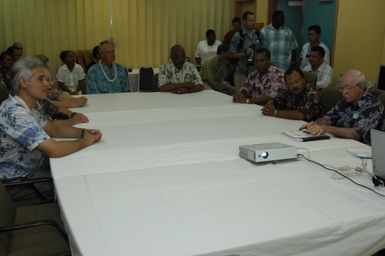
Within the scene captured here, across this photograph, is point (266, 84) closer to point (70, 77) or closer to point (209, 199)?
point (209, 199)

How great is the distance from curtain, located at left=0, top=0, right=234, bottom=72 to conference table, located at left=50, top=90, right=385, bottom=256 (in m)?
4.80

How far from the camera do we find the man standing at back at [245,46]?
6.13 meters

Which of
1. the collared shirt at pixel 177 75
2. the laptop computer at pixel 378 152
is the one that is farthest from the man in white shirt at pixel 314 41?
the laptop computer at pixel 378 152

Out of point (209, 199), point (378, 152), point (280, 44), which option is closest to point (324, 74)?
point (280, 44)

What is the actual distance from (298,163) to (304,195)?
1.38 feet

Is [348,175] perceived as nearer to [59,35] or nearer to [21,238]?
[21,238]

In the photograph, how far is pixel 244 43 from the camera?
6371 mm

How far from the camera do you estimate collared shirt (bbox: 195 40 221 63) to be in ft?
24.1

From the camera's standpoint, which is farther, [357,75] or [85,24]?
[85,24]

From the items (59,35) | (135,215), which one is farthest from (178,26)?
Result: (135,215)

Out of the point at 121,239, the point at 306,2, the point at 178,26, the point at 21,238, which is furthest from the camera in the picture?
the point at 178,26

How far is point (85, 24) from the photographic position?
22.9 feet

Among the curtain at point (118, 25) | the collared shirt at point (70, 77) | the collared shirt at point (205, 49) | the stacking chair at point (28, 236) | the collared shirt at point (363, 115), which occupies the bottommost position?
the stacking chair at point (28, 236)

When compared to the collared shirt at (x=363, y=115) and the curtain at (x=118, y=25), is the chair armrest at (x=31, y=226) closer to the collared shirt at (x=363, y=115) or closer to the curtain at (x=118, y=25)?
the collared shirt at (x=363, y=115)
